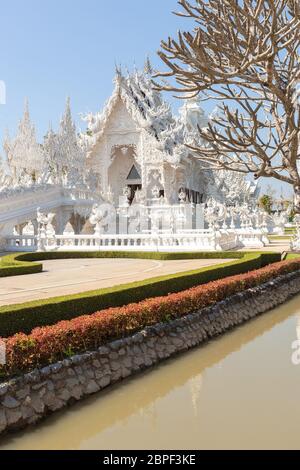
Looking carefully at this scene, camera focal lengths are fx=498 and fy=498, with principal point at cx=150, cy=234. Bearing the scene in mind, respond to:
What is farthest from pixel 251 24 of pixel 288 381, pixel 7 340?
pixel 7 340

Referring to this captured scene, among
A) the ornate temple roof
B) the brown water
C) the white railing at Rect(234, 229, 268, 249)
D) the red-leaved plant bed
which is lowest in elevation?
the brown water

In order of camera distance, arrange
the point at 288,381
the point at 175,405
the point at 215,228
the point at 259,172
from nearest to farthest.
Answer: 1. the point at 175,405
2. the point at 288,381
3. the point at 259,172
4. the point at 215,228

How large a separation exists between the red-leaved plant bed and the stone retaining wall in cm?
13

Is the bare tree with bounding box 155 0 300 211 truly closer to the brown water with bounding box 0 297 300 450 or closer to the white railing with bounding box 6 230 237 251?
the brown water with bounding box 0 297 300 450

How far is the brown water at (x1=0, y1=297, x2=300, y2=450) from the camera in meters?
5.07

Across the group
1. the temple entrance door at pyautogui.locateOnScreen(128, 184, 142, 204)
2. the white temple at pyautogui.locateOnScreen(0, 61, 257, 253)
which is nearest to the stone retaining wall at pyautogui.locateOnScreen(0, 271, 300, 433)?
the white temple at pyautogui.locateOnScreen(0, 61, 257, 253)

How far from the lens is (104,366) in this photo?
6824mm

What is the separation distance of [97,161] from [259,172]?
98.3 feet

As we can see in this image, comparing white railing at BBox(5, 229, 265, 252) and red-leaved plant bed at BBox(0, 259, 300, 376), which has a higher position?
white railing at BBox(5, 229, 265, 252)

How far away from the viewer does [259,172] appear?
10.4 metres

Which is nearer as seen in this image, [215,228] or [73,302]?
[73,302]

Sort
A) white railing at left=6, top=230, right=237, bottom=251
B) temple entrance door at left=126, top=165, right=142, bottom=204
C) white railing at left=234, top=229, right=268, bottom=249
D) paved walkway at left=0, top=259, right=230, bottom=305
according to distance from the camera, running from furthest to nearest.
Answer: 1. temple entrance door at left=126, top=165, right=142, bottom=204
2. white railing at left=234, top=229, right=268, bottom=249
3. white railing at left=6, top=230, right=237, bottom=251
4. paved walkway at left=0, top=259, right=230, bottom=305

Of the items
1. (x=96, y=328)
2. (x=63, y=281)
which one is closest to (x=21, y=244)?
(x=63, y=281)
